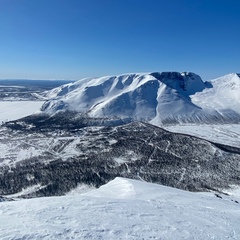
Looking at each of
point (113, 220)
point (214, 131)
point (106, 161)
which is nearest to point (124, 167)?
point (106, 161)

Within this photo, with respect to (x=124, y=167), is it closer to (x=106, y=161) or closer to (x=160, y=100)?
(x=106, y=161)

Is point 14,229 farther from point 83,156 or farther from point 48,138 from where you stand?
point 48,138

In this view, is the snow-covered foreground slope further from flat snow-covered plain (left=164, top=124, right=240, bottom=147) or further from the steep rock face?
flat snow-covered plain (left=164, top=124, right=240, bottom=147)

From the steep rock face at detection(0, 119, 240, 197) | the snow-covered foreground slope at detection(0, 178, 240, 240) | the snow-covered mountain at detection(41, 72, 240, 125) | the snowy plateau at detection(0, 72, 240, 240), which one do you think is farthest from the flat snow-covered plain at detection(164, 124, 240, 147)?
the snow-covered foreground slope at detection(0, 178, 240, 240)

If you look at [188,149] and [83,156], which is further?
[188,149]

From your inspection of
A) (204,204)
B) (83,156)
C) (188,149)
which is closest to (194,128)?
(188,149)

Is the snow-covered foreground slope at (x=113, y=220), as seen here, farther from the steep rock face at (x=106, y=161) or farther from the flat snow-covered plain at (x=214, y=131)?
the flat snow-covered plain at (x=214, y=131)
